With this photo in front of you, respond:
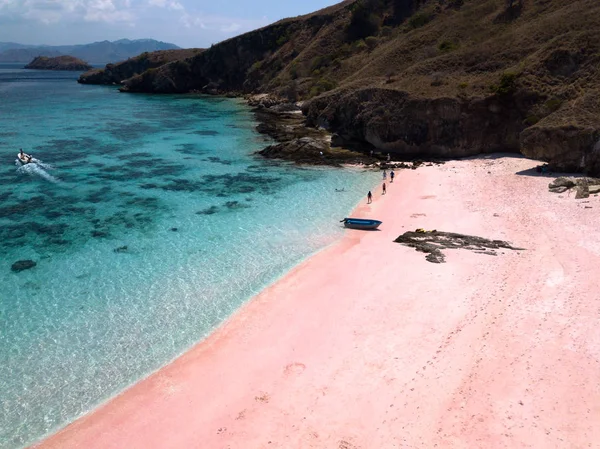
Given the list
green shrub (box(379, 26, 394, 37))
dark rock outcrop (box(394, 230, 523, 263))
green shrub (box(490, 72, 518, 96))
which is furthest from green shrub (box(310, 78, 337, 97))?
dark rock outcrop (box(394, 230, 523, 263))

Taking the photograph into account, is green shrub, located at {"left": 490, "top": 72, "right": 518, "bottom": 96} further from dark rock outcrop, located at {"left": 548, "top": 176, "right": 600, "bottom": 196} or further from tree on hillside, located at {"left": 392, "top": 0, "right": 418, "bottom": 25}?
tree on hillside, located at {"left": 392, "top": 0, "right": 418, "bottom": 25}

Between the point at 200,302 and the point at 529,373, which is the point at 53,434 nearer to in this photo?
the point at 200,302

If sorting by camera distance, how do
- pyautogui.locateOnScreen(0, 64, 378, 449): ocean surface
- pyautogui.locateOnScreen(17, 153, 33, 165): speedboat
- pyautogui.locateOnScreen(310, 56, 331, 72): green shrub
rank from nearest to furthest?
pyautogui.locateOnScreen(0, 64, 378, 449): ocean surface → pyautogui.locateOnScreen(17, 153, 33, 165): speedboat → pyautogui.locateOnScreen(310, 56, 331, 72): green shrub

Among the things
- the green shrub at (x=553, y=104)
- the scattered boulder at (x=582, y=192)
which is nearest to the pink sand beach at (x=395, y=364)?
the scattered boulder at (x=582, y=192)

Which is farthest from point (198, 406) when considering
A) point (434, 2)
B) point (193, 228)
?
point (434, 2)

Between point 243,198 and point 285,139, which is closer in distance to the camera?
point 243,198

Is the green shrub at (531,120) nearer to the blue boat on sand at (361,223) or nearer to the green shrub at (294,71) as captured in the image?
the blue boat on sand at (361,223)
